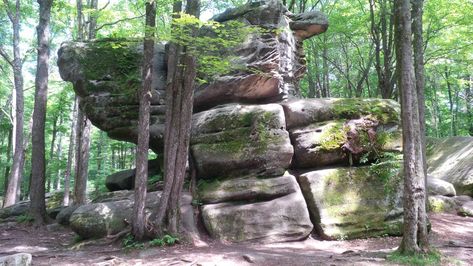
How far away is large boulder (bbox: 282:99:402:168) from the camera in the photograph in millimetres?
10359

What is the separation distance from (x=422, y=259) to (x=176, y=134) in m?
5.83

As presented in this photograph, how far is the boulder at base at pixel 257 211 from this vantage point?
29.7 feet

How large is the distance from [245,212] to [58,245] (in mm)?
4991

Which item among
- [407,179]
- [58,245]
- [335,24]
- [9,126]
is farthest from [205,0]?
[9,126]

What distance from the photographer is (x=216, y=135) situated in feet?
35.1

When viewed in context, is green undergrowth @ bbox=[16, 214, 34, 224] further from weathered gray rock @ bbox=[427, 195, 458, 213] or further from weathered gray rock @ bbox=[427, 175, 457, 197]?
weathered gray rock @ bbox=[427, 175, 457, 197]

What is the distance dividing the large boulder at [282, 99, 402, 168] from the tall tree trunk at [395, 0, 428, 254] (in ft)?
11.4

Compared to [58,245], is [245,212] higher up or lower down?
higher up

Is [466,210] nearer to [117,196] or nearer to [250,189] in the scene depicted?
[250,189]

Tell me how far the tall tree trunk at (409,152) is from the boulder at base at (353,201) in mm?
2610

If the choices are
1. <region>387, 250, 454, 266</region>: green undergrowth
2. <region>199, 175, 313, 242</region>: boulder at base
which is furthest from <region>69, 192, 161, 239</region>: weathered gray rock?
<region>387, 250, 454, 266</region>: green undergrowth

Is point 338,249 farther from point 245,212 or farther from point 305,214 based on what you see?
point 245,212

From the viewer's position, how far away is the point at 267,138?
10.4 metres

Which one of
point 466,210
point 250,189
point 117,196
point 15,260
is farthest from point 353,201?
point 15,260
